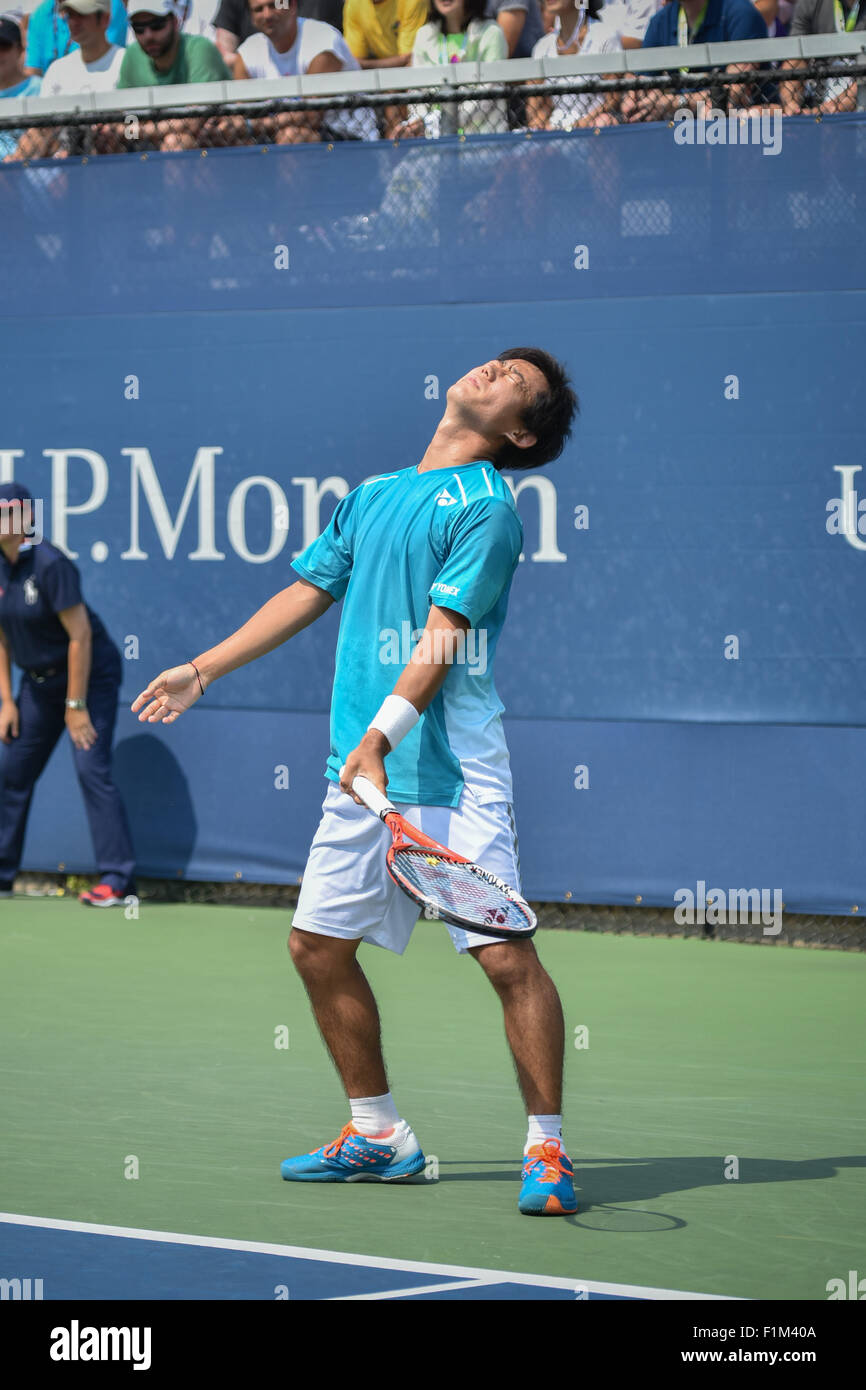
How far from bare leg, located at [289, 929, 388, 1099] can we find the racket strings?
521 millimetres

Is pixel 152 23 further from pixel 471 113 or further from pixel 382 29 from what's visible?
pixel 471 113

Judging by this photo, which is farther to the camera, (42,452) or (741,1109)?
(42,452)

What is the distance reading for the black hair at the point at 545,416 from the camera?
14.9ft

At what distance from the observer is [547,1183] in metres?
4.19

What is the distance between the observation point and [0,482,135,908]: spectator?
8992 millimetres

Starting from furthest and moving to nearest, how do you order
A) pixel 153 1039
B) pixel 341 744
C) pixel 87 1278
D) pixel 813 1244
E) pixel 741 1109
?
pixel 153 1039
pixel 741 1109
pixel 341 744
pixel 813 1244
pixel 87 1278

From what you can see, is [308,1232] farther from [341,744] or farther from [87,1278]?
[341,744]

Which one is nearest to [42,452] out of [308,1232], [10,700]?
[10,700]

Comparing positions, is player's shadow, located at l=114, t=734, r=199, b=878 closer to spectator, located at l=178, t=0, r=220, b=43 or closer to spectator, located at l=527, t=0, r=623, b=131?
spectator, located at l=527, t=0, r=623, b=131

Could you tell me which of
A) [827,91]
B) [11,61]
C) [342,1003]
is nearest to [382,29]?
[11,61]

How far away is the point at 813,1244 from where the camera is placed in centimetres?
401

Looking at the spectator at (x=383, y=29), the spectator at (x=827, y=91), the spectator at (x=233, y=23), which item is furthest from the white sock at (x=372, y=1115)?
the spectator at (x=233, y=23)


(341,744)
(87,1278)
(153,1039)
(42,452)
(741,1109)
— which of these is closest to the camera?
(87,1278)

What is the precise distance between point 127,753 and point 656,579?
110 inches
